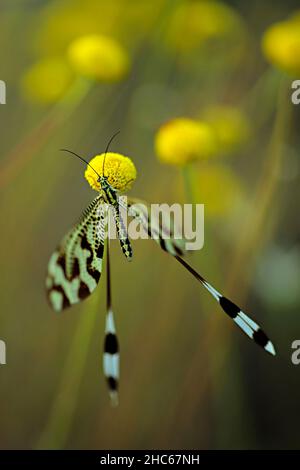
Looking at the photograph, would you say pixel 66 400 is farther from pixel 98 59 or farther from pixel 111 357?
pixel 98 59

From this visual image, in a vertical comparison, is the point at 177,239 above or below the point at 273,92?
below

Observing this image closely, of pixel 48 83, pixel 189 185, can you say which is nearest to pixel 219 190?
pixel 189 185

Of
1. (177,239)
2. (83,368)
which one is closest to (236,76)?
(177,239)

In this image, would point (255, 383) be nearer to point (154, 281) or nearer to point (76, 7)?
point (154, 281)

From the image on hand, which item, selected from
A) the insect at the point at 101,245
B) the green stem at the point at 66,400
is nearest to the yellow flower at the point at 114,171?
the insect at the point at 101,245

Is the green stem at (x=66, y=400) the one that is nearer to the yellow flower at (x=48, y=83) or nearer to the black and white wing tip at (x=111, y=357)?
the black and white wing tip at (x=111, y=357)

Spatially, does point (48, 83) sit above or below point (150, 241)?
above
